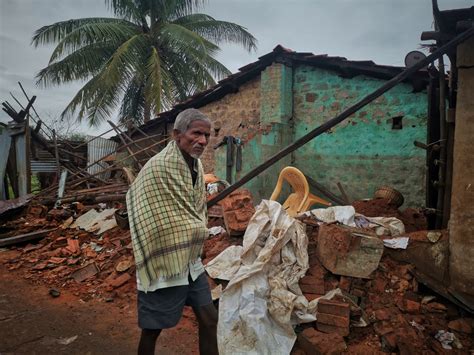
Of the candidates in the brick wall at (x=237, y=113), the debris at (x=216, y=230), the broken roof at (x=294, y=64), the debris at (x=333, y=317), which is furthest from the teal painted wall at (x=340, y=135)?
the debris at (x=333, y=317)

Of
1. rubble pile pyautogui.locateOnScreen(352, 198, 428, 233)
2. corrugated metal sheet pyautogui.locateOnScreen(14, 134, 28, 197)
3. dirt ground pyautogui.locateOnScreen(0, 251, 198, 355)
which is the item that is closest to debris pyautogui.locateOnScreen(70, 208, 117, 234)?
dirt ground pyautogui.locateOnScreen(0, 251, 198, 355)

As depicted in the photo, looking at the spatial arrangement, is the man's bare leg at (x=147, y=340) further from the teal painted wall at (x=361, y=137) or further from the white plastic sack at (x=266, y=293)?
the teal painted wall at (x=361, y=137)

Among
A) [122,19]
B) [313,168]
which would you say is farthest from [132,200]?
[122,19]

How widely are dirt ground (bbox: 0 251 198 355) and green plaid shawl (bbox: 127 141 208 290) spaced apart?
145 cm

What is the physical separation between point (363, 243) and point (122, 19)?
14986mm

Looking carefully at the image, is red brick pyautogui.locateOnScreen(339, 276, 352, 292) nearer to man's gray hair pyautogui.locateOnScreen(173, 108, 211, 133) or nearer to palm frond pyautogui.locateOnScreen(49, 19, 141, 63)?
man's gray hair pyautogui.locateOnScreen(173, 108, 211, 133)

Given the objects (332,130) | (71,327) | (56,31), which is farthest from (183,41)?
(71,327)

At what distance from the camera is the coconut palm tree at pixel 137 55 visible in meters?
12.4

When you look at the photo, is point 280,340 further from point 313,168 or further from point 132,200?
point 313,168

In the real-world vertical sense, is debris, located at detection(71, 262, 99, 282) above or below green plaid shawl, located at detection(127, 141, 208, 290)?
below

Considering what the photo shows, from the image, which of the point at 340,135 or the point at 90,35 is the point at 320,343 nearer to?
the point at 340,135

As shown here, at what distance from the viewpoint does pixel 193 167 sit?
6.70ft

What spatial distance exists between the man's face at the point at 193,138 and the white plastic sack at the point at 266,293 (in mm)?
1601

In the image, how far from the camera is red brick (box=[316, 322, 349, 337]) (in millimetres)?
2715
